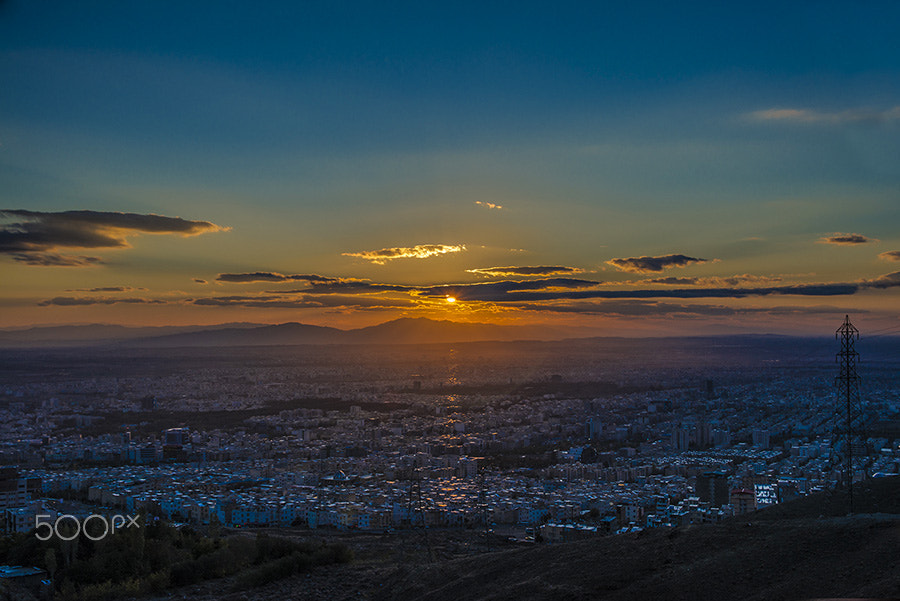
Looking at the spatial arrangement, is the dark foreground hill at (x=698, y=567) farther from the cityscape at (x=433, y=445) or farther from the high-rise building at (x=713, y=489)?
the high-rise building at (x=713, y=489)

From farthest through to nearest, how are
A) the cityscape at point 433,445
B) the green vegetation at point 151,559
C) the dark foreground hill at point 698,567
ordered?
the cityscape at point 433,445 < the green vegetation at point 151,559 < the dark foreground hill at point 698,567

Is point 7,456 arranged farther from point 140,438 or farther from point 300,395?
point 300,395

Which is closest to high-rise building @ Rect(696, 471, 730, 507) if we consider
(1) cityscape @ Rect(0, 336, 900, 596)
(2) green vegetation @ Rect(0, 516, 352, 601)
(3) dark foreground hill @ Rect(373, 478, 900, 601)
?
(1) cityscape @ Rect(0, 336, 900, 596)

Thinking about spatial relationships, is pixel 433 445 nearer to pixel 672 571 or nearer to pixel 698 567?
pixel 672 571

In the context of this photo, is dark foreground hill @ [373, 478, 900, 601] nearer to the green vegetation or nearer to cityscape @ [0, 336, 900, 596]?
the green vegetation

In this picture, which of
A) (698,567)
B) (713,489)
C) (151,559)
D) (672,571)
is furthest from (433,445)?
(698,567)

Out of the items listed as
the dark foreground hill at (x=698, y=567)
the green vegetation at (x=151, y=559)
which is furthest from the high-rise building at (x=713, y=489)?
the green vegetation at (x=151, y=559)
